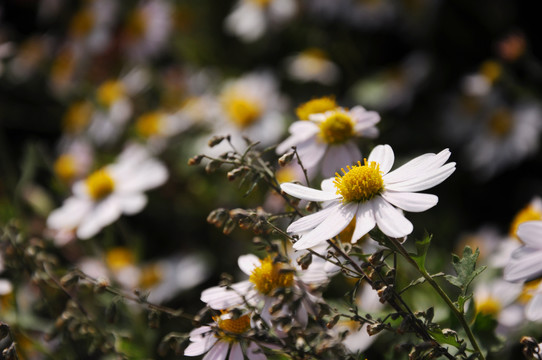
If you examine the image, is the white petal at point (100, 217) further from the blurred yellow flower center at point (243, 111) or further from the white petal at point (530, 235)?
the white petal at point (530, 235)

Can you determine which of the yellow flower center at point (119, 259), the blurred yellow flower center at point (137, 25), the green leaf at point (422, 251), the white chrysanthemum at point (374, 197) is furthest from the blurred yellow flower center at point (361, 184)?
the blurred yellow flower center at point (137, 25)

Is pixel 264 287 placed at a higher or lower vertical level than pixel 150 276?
higher

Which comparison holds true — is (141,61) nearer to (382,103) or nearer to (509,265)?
(382,103)

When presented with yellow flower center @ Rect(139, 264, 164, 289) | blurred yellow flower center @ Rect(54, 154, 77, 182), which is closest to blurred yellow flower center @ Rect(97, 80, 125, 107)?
blurred yellow flower center @ Rect(54, 154, 77, 182)

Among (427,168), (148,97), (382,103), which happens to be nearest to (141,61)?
(148,97)

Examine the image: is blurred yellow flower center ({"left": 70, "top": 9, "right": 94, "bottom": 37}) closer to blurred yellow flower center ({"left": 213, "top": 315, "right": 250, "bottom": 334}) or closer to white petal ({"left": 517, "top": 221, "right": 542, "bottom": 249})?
blurred yellow flower center ({"left": 213, "top": 315, "right": 250, "bottom": 334})

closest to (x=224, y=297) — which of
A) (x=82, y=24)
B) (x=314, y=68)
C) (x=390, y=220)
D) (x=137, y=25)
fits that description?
(x=390, y=220)

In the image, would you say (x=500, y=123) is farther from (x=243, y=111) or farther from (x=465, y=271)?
(x=465, y=271)
